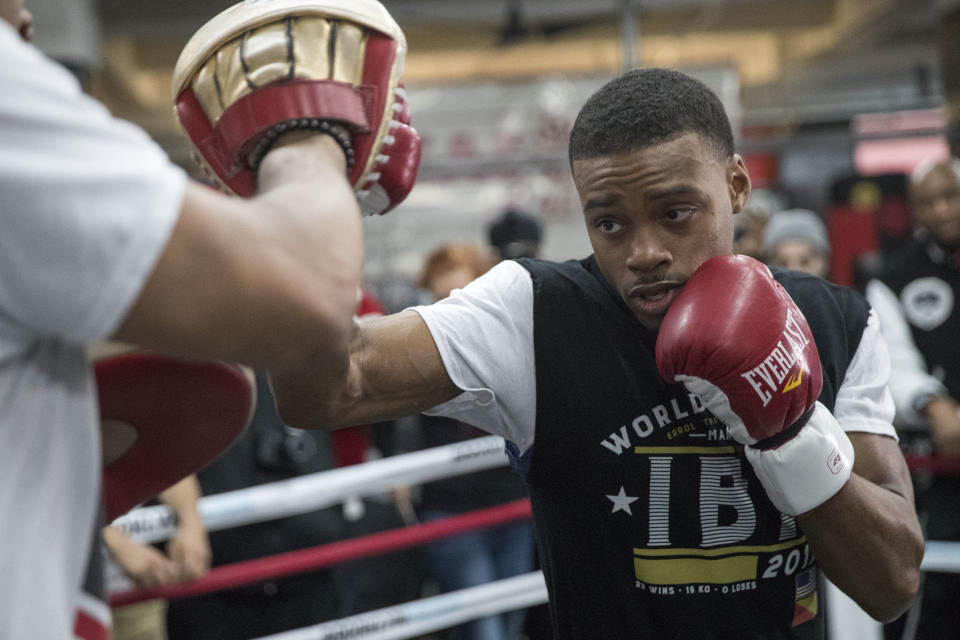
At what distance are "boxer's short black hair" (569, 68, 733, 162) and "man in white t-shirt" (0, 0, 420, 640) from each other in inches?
25.0

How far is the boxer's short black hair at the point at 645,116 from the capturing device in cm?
124

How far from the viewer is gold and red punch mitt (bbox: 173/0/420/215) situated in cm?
79

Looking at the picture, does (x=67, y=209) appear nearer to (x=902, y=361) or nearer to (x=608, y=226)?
(x=608, y=226)

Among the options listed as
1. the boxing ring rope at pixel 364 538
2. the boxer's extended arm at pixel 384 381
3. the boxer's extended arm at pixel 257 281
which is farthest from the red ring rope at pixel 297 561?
the boxer's extended arm at pixel 257 281

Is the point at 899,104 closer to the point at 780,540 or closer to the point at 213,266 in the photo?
the point at 780,540

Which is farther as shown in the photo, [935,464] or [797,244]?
[797,244]

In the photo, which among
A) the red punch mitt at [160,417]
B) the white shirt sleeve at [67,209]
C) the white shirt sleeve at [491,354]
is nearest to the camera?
the white shirt sleeve at [67,209]

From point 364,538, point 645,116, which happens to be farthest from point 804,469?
point 364,538

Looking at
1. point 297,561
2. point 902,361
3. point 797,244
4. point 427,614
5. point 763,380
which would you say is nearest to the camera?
point 763,380

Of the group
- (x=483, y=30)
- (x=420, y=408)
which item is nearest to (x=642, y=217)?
(x=420, y=408)

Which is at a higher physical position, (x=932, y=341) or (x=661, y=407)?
(x=661, y=407)

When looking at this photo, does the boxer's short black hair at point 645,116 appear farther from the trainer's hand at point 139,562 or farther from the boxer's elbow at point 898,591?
the trainer's hand at point 139,562

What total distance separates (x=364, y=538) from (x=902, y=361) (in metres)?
1.68

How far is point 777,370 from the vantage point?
113 cm
